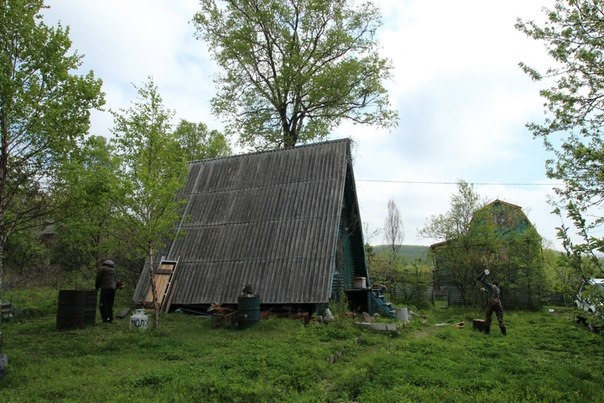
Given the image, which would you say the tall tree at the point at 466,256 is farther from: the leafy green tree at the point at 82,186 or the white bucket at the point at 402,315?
the leafy green tree at the point at 82,186

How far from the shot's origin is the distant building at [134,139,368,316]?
43.3 feet

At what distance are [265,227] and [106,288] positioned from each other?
5071 millimetres

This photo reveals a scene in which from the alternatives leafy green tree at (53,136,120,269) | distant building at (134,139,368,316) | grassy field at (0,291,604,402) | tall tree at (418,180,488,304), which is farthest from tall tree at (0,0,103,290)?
tall tree at (418,180,488,304)

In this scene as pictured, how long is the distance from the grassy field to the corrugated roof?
4.90 ft

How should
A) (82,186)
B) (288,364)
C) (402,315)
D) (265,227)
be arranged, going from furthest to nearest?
(402,315) → (265,227) → (82,186) → (288,364)

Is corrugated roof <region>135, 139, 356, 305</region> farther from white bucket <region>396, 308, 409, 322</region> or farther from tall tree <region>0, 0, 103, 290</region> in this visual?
tall tree <region>0, 0, 103, 290</region>

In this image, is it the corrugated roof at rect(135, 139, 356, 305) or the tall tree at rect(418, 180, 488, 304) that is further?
the tall tree at rect(418, 180, 488, 304)

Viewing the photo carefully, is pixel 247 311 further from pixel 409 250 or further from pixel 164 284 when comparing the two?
pixel 409 250

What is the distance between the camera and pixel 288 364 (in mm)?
7949

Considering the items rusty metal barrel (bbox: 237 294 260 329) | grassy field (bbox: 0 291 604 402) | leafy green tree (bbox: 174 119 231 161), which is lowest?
grassy field (bbox: 0 291 604 402)

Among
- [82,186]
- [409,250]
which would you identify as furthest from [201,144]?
[409,250]

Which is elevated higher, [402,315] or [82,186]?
[82,186]

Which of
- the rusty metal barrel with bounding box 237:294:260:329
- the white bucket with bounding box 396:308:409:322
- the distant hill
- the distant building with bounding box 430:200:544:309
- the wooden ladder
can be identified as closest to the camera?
the rusty metal barrel with bounding box 237:294:260:329

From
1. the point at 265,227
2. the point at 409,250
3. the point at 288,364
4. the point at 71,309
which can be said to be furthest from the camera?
the point at 409,250
